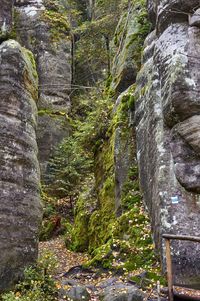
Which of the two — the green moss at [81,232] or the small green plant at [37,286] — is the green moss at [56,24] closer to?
the green moss at [81,232]

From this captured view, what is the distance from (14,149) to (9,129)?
49 cm

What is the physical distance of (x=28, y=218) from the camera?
937 centimetres

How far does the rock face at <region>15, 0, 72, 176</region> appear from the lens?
22.5m

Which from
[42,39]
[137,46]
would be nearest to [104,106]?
[137,46]

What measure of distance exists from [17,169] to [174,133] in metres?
4.16

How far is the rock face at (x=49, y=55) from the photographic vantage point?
2245cm

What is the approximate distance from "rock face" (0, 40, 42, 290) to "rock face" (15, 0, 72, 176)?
1142 cm

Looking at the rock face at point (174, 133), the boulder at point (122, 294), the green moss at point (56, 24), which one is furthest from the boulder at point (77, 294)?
the green moss at point (56, 24)

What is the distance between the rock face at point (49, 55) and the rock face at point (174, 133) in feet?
32.5

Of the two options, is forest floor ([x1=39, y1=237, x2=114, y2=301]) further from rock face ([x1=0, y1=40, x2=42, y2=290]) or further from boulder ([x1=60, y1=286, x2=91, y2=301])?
rock face ([x1=0, y1=40, x2=42, y2=290])

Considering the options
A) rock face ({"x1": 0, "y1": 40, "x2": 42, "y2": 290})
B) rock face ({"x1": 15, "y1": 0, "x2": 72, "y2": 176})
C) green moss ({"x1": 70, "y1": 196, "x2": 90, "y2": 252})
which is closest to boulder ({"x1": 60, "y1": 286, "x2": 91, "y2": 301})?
A: rock face ({"x1": 0, "y1": 40, "x2": 42, "y2": 290})

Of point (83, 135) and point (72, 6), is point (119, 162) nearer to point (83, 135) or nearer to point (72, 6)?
point (83, 135)

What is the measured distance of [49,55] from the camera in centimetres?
2427

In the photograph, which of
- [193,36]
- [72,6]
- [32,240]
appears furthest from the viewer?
[72,6]
